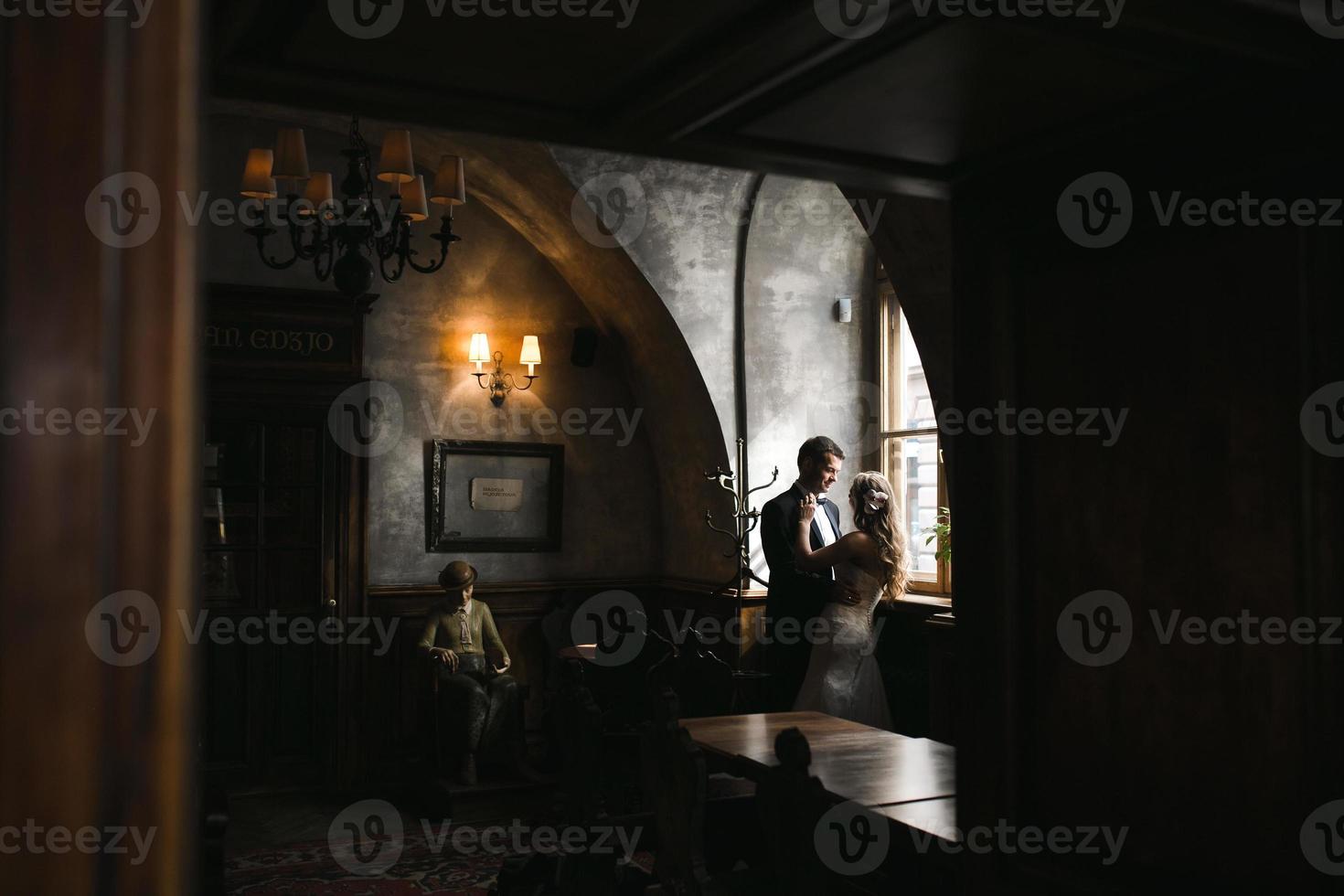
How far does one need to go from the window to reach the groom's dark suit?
0.79 m

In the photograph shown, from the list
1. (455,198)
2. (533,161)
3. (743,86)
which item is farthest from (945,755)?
(533,161)

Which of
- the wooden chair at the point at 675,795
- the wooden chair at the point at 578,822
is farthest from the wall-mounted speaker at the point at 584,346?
the wooden chair at the point at 675,795

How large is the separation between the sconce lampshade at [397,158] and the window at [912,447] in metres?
2.89

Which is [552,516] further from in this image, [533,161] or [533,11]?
[533,11]

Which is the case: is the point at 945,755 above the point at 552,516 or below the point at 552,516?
below

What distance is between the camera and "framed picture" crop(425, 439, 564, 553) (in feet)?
24.1

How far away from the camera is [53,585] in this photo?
1.08 ft

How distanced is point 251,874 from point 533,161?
4103 mm

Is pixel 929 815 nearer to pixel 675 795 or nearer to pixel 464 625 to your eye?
pixel 675 795

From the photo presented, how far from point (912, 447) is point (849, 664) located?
188cm

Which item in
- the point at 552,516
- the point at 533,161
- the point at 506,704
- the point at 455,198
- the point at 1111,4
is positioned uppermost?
the point at 533,161

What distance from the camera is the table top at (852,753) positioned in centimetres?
303

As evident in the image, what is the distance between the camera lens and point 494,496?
24.7ft

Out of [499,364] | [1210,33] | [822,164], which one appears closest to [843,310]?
[499,364]
